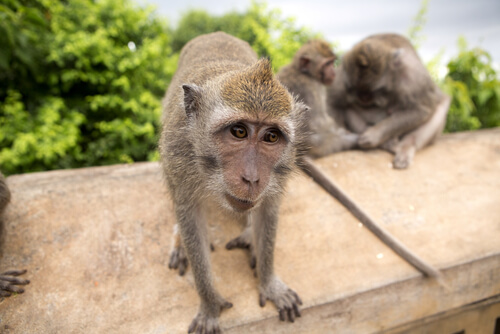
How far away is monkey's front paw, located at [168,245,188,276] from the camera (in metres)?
3.10

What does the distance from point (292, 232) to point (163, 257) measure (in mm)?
1236

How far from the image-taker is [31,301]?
2766mm

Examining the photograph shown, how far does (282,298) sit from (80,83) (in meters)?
5.17

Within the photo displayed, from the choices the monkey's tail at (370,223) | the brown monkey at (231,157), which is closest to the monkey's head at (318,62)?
the monkey's tail at (370,223)

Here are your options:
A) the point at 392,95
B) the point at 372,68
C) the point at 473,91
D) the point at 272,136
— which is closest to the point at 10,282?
the point at 272,136

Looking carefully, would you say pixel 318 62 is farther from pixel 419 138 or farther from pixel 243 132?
pixel 243 132

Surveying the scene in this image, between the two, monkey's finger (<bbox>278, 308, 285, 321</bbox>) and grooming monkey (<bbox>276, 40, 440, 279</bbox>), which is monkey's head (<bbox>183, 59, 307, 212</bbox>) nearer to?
monkey's finger (<bbox>278, 308, 285, 321</bbox>)

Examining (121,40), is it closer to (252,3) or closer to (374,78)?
(252,3)

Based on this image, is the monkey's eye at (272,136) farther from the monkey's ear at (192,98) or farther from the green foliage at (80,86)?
the green foliage at (80,86)

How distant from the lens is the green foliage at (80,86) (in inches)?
207

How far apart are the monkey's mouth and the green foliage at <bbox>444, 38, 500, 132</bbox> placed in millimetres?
6811

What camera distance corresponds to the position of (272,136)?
2.15 meters

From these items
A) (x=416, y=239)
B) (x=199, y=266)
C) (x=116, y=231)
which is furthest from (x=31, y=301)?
(x=416, y=239)

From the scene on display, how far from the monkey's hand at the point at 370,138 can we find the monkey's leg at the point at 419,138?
11.0 inches
